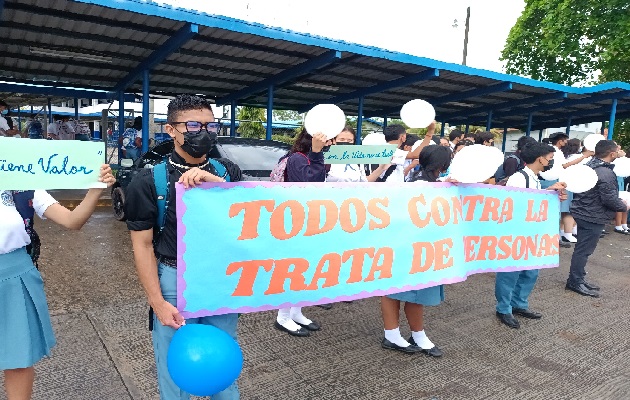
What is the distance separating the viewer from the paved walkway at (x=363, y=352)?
2.94m

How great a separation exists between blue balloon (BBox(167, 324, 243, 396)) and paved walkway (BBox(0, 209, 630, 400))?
1121 millimetres

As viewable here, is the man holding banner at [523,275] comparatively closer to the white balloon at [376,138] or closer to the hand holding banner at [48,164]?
the white balloon at [376,138]

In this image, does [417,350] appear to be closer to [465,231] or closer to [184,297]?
[465,231]

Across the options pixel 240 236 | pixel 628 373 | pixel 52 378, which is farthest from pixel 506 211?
pixel 52 378

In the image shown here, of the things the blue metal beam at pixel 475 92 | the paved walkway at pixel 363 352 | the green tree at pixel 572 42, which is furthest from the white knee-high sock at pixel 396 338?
the green tree at pixel 572 42

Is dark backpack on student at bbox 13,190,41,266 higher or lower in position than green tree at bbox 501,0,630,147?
lower

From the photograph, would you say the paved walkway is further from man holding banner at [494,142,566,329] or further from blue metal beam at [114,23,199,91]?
blue metal beam at [114,23,199,91]

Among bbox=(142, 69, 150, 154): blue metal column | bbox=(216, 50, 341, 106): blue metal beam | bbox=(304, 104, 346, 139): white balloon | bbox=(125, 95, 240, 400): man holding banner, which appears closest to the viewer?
Result: bbox=(125, 95, 240, 400): man holding banner

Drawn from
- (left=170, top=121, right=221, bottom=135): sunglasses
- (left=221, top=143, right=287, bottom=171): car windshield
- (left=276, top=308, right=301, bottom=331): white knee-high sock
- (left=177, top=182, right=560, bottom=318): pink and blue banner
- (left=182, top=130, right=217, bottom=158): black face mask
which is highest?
(left=170, top=121, right=221, bottom=135): sunglasses

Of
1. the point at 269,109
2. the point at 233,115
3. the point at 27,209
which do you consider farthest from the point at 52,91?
the point at 27,209

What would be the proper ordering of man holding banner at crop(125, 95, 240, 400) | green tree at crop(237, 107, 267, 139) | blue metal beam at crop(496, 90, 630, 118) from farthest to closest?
green tree at crop(237, 107, 267, 139)
blue metal beam at crop(496, 90, 630, 118)
man holding banner at crop(125, 95, 240, 400)

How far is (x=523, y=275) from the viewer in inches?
170

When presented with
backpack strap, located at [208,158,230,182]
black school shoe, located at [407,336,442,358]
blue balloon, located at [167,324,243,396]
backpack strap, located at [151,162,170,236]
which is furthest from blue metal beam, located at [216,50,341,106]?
blue balloon, located at [167,324,243,396]

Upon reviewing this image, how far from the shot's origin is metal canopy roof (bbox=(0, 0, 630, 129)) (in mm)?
6469
